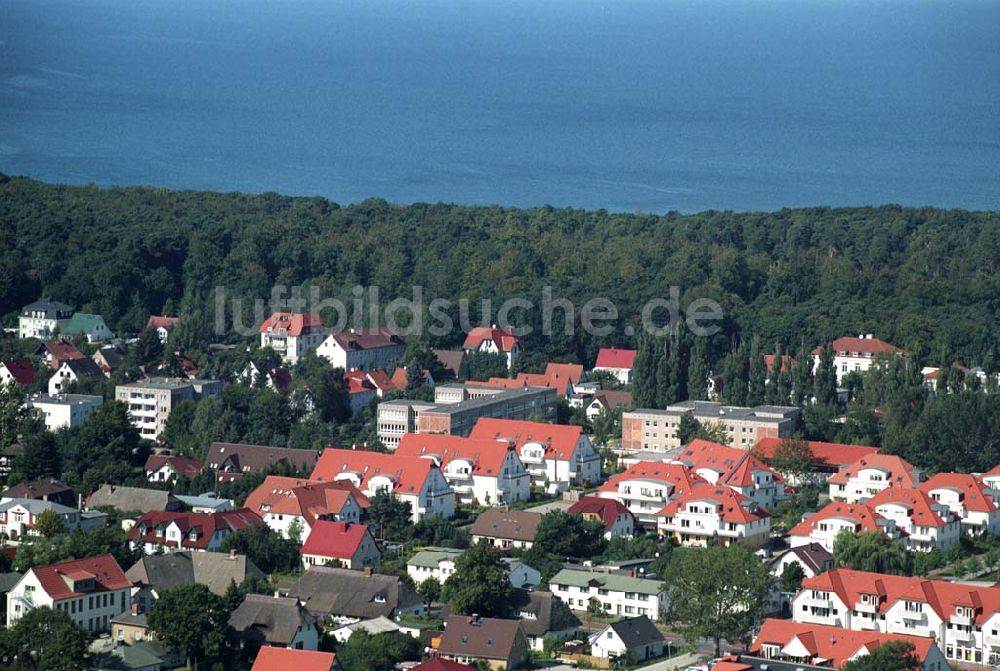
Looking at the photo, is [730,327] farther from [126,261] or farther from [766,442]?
[126,261]

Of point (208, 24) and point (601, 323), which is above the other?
point (208, 24)

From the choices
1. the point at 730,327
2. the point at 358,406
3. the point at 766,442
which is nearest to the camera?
the point at 766,442

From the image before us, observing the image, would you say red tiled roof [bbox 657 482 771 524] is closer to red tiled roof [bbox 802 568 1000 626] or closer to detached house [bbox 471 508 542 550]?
detached house [bbox 471 508 542 550]

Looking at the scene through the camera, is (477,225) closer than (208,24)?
Yes

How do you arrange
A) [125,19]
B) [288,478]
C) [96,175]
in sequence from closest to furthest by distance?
[288,478], [96,175], [125,19]

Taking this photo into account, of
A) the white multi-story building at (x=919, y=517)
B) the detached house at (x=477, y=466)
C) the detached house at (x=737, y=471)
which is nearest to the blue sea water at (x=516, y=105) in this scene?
the detached house at (x=737, y=471)

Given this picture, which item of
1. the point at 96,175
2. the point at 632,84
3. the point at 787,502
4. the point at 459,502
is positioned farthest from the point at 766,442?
the point at 632,84
